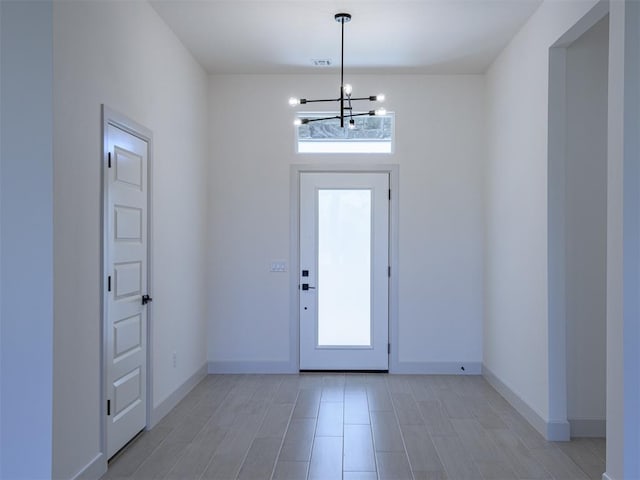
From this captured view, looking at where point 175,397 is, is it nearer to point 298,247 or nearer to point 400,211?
point 298,247

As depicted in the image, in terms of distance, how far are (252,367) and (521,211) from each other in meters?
3.22

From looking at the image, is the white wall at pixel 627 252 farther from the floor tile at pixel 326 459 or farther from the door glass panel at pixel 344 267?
the door glass panel at pixel 344 267

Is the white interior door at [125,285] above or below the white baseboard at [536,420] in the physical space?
above

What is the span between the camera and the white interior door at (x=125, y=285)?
321 centimetres

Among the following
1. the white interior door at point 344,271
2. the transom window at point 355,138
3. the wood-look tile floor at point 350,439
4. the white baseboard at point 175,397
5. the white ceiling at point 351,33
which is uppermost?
the white ceiling at point 351,33

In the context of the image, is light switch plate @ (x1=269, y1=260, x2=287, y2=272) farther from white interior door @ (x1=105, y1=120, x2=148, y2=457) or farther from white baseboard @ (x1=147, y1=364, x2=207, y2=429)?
white interior door @ (x1=105, y1=120, x2=148, y2=457)

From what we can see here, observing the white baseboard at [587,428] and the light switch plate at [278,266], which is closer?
the white baseboard at [587,428]

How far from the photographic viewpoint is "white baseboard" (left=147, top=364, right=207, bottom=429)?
393 cm

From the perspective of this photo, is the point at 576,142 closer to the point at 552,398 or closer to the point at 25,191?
the point at 552,398

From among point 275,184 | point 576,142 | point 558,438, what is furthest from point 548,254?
point 275,184

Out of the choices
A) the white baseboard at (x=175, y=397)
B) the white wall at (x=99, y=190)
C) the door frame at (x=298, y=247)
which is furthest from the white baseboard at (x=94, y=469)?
the door frame at (x=298, y=247)

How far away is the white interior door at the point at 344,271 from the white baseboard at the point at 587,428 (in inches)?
86.3

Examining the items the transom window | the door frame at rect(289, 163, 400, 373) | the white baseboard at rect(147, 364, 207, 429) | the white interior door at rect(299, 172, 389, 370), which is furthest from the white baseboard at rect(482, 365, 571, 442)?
the white baseboard at rect(147, 364, 207, 429)

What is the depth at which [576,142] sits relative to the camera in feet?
12.4
